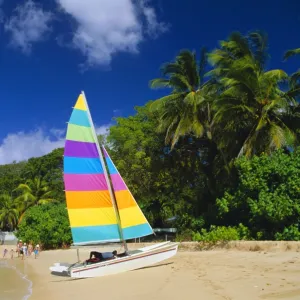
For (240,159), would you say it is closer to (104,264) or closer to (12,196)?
(104,264)

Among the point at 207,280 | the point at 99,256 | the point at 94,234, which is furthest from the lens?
the point at 94,234

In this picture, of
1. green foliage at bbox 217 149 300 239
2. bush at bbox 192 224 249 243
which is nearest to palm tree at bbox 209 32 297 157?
green foliage at bbox 217 149 300 239

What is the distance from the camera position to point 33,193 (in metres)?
47.6

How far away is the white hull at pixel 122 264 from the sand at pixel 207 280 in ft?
0.84

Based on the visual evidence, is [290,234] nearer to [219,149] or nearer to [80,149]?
[219,149]

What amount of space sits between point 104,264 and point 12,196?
46.3 meters

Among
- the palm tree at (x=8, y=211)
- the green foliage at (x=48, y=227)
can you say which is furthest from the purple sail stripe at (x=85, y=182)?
the palm tree at (x=8, y=211)

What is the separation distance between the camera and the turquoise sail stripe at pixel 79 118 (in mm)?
14570

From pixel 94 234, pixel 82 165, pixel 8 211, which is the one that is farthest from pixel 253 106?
pixel 8 211

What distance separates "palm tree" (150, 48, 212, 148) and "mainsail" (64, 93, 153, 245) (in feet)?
26.5

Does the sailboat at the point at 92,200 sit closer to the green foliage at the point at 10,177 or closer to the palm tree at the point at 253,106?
the palm tree at the point at 253,106

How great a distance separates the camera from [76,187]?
14.2m

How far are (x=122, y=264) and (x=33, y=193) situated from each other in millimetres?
37163

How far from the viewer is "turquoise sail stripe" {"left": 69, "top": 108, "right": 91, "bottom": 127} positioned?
47.8 ft
